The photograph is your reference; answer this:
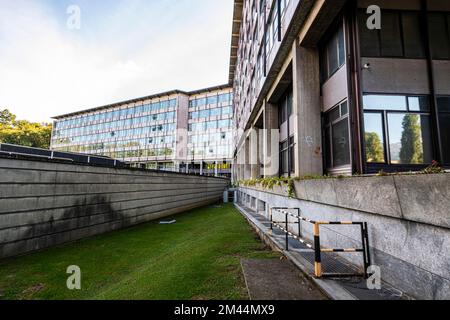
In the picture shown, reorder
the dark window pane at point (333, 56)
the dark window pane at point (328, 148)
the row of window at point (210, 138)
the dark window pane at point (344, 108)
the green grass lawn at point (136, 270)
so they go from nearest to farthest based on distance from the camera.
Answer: the green grass lawn at point (136, 270) → the dark window pane at point (344, 108) → the dark window pane at point (333, 56) → the dark window pane at point (328, 148) → the row of window at point (210, 138)

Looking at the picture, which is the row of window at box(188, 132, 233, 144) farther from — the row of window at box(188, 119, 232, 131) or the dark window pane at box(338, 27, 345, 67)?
the dark window pane at box(338, 27, 345, 67)

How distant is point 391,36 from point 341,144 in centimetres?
451

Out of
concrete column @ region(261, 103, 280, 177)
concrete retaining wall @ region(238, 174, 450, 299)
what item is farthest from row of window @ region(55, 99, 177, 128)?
concrete retaining wall @ region(238, 174, 450, 299)

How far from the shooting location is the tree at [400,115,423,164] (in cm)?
799

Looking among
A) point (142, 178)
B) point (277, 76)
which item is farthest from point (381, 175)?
point (142, 178)

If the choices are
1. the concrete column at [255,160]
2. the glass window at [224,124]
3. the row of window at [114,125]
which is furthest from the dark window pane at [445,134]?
the row of window at [114,125]

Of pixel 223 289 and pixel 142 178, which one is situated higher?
pixel 142 178

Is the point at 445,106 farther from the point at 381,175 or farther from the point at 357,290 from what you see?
the point at 357,290

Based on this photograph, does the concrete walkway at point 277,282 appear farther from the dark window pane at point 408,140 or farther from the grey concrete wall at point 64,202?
the grey concrete wall at point 64,202

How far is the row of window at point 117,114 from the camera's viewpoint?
67.3 m

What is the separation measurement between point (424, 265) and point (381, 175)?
1558 mm

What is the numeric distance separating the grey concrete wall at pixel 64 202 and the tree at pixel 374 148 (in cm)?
1187

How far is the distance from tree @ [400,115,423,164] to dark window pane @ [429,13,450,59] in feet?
9.69

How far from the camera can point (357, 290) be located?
4.07 m
